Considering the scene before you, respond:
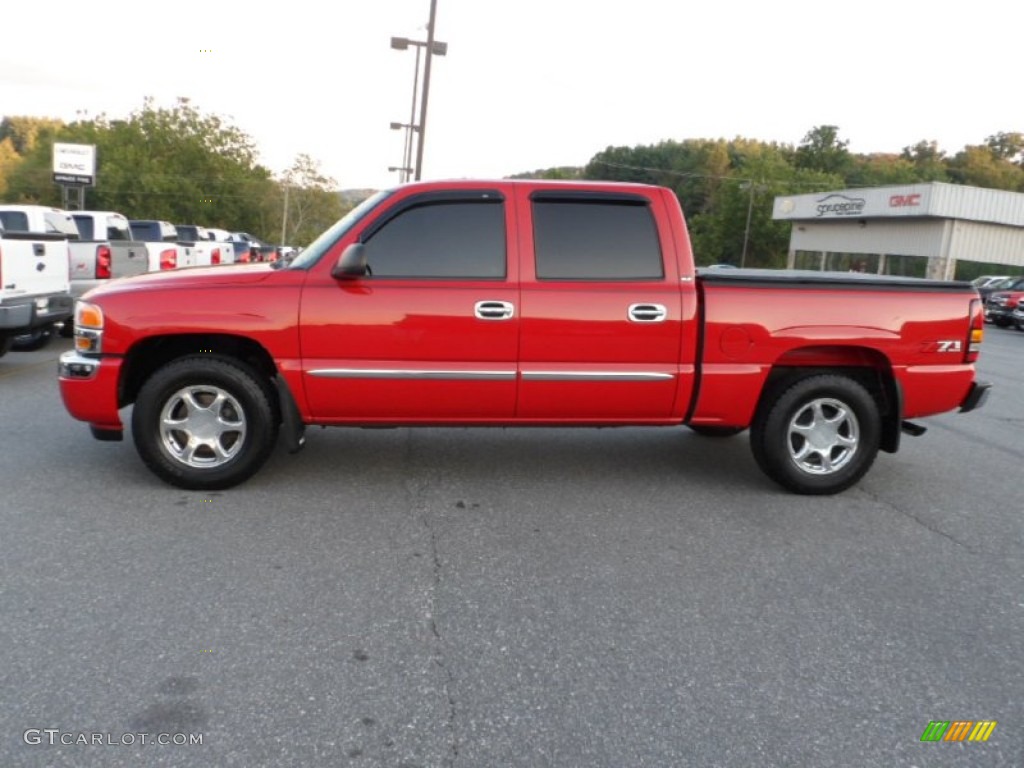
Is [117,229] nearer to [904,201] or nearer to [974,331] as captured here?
Answer: [974,331]

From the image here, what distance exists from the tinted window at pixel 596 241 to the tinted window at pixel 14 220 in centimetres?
992

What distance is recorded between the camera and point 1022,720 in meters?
2.94

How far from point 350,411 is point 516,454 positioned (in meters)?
1.58

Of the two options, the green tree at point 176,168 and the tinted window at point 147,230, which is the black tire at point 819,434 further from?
the green tree at point 176,168

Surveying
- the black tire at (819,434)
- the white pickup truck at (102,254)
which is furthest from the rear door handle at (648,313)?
the white pickup truck at (102,254)

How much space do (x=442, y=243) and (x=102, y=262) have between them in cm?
927

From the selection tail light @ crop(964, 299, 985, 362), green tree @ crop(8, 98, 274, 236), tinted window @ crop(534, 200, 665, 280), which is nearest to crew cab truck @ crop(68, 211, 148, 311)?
tinted window @ crop(534, 200, 665, 280)

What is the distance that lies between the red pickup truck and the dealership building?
112 feet

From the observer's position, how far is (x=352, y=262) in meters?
4.77

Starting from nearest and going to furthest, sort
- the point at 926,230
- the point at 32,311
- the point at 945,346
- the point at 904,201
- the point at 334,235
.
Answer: the point at 334,235 → the point at 945,346 → the point at 32,311 → the point at 926,230 → the point at 904,201

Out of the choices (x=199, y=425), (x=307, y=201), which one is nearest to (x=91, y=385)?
(x=199, y=425)

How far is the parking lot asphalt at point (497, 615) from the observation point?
2715 millimetres

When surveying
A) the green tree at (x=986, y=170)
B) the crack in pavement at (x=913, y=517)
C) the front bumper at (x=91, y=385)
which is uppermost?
the green tree at (x=986, y=170)

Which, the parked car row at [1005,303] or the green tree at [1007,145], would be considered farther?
the green tree at [1007,145]
